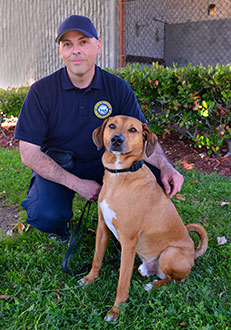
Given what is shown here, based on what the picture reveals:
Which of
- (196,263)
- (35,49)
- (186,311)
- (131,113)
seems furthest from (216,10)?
(186,311)

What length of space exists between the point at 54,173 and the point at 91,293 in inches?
39.6

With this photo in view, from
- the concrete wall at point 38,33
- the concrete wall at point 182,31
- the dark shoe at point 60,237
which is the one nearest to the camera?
the dark shoe at point 60,237

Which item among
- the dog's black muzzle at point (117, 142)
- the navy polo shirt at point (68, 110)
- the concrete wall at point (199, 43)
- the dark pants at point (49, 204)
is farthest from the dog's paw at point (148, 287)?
the concrete wall at point (199, 43)

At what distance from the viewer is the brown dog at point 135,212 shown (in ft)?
7.23

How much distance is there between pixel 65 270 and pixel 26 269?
32 cm

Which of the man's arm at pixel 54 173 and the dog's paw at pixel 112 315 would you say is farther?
the man's arm at pixel 54 173

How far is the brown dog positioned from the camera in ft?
7.23

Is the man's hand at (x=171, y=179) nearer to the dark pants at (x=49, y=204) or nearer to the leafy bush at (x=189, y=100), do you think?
the dark pants at (x=49, y=204)

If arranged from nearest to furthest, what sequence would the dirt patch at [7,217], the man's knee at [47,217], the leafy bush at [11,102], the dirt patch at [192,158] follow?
1. the man's knee at [47,217]
2. the dirt patch at [7,217]
3. the dirt patch at [192,158]
4. the leafy bush at [11,102]

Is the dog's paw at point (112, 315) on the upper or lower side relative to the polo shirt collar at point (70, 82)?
lower

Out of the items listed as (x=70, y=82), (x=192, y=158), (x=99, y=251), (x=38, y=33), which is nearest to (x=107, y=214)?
(x=99, y=251)

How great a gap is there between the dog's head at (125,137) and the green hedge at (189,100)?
2670 mm

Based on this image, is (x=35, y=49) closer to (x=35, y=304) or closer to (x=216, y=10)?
(x=216, y=10)

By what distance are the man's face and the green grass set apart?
1.51 m
